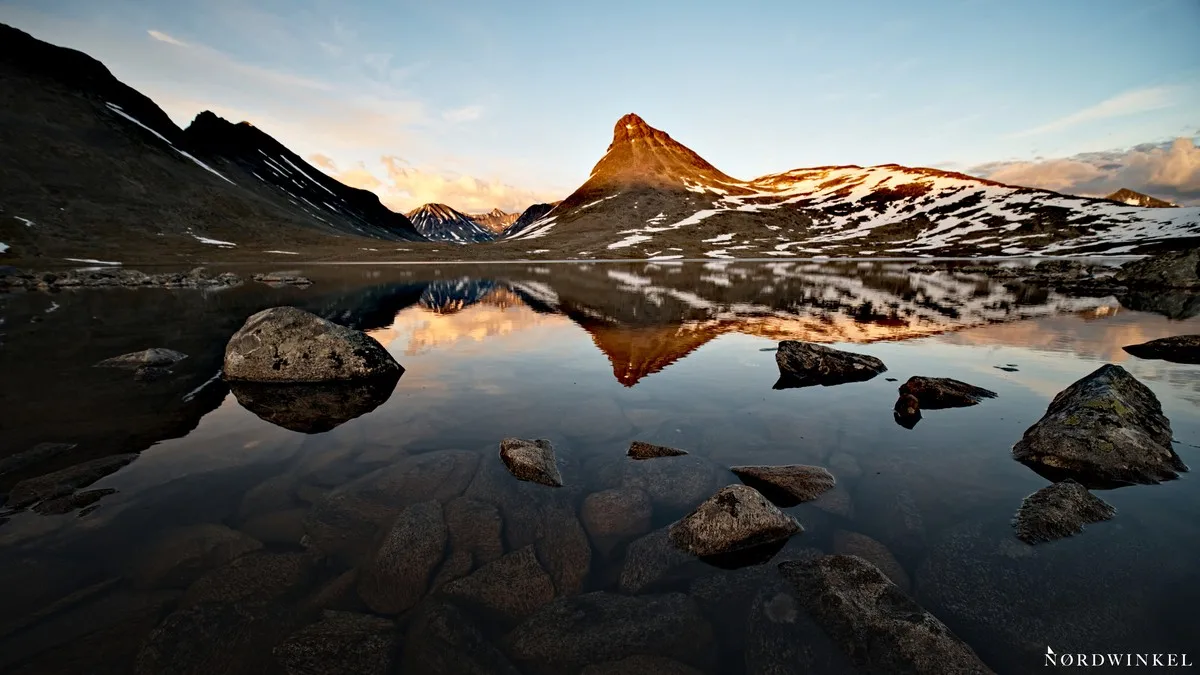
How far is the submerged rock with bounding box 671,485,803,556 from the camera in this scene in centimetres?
728

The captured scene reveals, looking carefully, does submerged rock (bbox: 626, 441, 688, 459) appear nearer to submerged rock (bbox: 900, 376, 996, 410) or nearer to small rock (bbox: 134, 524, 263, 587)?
small rock (bbox: 134, 524, 263, 587)

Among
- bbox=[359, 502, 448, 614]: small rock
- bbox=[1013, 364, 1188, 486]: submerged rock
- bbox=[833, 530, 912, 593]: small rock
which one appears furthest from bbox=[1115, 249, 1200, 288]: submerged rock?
bbox=[359, 502, 448, 614]: small rock

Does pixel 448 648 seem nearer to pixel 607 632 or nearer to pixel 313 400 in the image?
pixel 607 632

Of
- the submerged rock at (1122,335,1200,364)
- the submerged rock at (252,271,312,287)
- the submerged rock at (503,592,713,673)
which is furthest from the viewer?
the submerged rock at (252,271,312,287)

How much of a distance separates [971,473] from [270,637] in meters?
12.0

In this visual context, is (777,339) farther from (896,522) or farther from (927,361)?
(896,522)

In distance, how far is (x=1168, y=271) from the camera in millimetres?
51594

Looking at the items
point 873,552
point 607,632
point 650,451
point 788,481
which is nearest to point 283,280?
point 650,451

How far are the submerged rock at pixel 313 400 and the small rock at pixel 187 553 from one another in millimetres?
4366

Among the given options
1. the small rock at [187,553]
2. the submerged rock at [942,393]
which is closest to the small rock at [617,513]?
the small rock at [187,553]

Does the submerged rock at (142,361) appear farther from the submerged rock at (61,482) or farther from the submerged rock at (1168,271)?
the submerged rock at (1168,271)

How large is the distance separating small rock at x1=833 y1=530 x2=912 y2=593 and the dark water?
0.14 feet

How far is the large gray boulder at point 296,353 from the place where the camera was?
16.0 metres

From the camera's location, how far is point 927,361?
18844 millimetres
